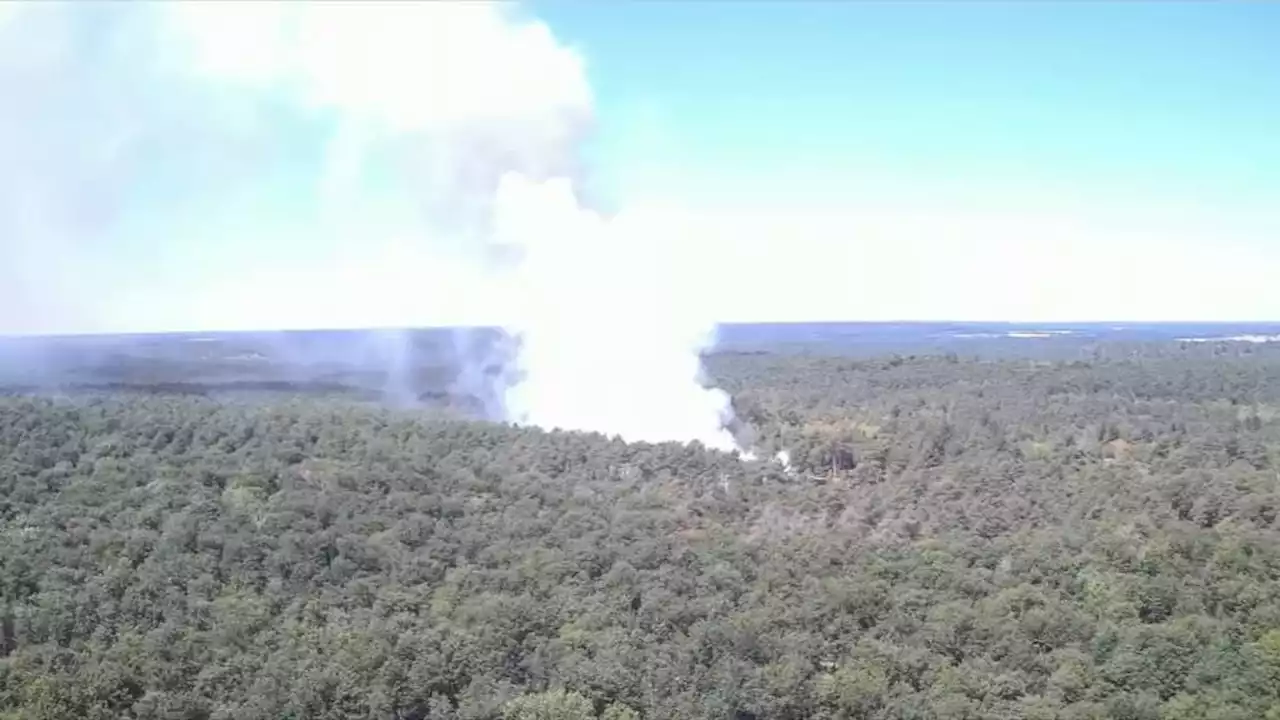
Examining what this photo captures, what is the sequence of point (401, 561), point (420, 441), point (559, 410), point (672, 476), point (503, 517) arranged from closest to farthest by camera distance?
point (401, 561) < point (503, 517) < point (672, 476) < point (420, 441) < point (559, 410)

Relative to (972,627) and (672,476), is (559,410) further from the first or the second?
(972,627)

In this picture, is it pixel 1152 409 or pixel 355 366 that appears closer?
pixel 1152 409

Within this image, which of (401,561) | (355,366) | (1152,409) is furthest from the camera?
(355,366)

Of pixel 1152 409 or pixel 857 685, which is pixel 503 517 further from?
pixel 1152 409

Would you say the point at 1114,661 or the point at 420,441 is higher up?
the point at 420,441

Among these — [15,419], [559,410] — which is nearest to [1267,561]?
[559,410]

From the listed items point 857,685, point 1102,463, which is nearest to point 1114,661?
point 857,685
